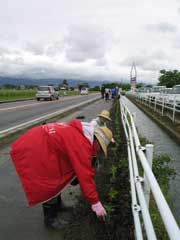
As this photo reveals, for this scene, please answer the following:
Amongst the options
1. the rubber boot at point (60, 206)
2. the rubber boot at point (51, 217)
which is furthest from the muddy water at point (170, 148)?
the rubber boot at point (51, 217)

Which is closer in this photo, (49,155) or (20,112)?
(49,155)

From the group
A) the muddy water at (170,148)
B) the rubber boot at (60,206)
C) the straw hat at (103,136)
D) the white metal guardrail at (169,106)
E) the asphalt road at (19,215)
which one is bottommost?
the muddy water at (170,148)

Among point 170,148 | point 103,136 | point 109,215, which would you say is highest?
point 103,136

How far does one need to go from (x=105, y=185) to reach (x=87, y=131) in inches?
72.8

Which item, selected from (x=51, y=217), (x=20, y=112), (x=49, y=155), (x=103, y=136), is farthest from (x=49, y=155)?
(x=20, y=112)

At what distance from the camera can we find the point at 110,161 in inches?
225

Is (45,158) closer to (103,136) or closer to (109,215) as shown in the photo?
(103,136)

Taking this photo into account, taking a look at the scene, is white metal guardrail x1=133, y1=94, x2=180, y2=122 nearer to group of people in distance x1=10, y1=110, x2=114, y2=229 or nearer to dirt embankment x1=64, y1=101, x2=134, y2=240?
dirt embankment x1=64, y1=101, x2=134, y2=240

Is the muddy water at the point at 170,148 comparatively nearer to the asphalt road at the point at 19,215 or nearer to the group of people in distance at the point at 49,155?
the asphalt road at the point at 19,215

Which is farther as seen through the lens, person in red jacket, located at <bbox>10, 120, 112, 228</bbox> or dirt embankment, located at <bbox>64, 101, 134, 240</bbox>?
dirt embankment, located at <bbox>64, 101, 134, 240</bbox>

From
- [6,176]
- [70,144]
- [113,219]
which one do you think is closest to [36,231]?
[113,219]

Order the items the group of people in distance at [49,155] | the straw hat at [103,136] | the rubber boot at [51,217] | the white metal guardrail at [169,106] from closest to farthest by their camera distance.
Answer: the group of people in distance at [49,155] < the straw hat at [103,136] < the rubber boot at [51,217] < the white metal guardrail at [169,106]

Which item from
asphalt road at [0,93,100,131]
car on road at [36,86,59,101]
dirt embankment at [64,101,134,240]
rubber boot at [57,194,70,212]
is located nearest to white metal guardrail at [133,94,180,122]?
dirt embankment at [64,101,134,240]

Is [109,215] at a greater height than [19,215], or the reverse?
[109,215]
